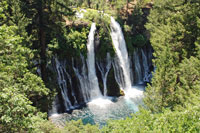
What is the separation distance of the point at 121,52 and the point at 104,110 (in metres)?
11.1

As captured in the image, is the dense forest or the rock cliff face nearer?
the dense forest

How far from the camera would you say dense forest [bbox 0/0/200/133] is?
6254mm

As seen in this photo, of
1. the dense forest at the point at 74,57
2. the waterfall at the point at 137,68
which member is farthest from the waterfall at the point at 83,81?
the waterfall at the point at 137,68

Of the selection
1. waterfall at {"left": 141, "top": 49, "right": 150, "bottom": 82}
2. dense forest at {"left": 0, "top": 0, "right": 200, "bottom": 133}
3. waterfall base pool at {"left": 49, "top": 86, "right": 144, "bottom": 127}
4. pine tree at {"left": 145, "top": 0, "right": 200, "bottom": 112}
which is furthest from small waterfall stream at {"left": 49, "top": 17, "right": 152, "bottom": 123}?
pine tree at {"left": 145, "top": 0, "right": 200, "bottom": 112}

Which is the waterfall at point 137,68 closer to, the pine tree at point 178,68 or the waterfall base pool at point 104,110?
the waterfall base pool at point 104,110

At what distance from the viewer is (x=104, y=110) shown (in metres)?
19.3

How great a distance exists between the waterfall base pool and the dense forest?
2.20 metres

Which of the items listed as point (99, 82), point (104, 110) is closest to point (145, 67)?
point (99, 82)

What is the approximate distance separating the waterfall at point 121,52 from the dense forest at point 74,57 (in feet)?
4.60

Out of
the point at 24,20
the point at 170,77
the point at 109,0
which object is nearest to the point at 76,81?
the point at 24,20

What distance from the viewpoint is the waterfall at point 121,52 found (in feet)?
83.5

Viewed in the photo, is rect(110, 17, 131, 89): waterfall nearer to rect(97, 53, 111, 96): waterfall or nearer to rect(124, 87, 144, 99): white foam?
rect(124, 87, 144, 99): white foam

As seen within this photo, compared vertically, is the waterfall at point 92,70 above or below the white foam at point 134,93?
above

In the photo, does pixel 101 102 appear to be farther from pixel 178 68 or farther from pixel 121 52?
pixel 178 68
